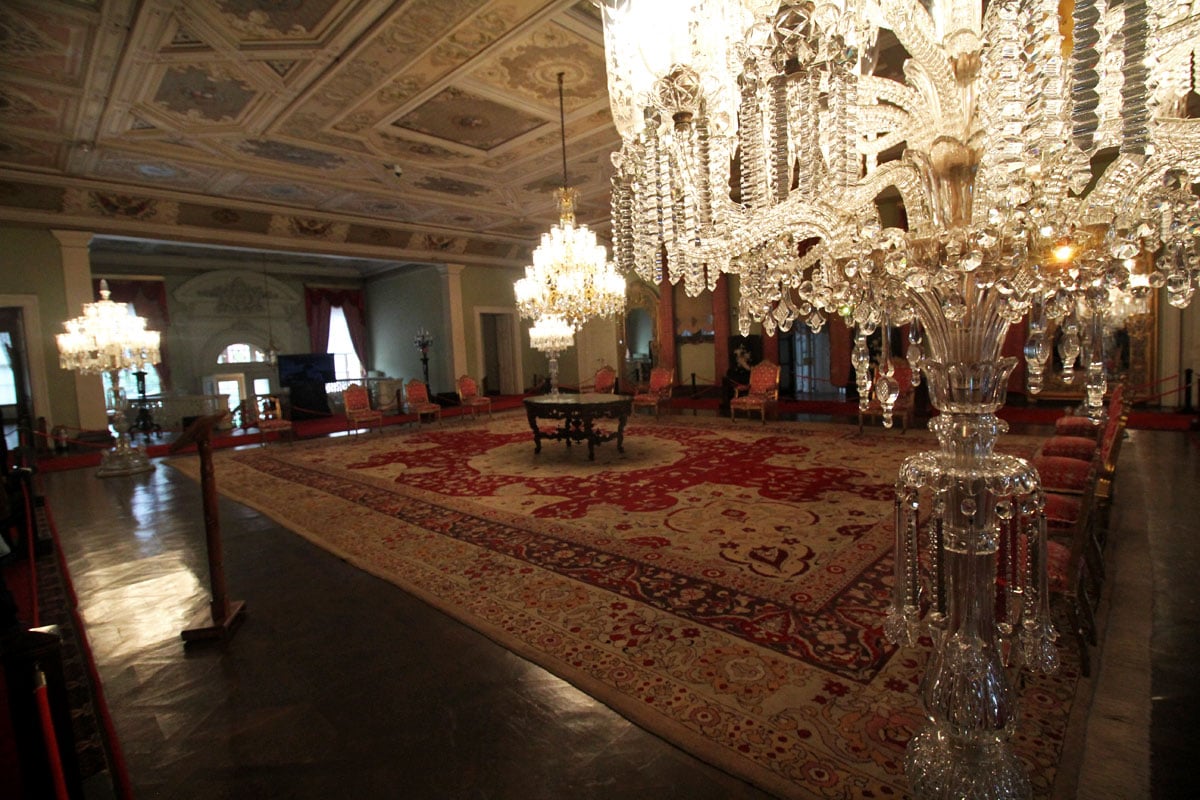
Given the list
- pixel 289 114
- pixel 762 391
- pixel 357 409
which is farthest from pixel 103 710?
pixel 762 391

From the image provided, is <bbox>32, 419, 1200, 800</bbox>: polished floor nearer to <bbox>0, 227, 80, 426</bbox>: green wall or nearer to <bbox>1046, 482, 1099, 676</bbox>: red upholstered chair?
<bbox>1046, 482, 1099, 676</bbox>: red upholstered chair

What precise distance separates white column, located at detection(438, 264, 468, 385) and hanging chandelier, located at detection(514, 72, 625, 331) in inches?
268

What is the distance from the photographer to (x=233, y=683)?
2.41 metres

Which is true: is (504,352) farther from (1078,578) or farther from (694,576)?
(1078,578)

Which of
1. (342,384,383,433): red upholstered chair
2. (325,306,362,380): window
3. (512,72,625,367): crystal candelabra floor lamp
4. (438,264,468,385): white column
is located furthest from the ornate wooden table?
(325,306,362,380): window

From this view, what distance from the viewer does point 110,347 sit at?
752 cm

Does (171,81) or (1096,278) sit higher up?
(171,81)

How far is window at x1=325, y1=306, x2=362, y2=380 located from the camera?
16.6m

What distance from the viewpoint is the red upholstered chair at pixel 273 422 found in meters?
9.21

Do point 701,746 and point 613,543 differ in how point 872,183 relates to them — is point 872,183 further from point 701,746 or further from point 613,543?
point 613,543

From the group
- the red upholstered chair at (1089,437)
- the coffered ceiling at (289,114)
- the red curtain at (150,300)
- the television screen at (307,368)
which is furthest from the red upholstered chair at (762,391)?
the red curtain at (150,300)

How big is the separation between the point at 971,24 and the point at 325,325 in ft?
56.8

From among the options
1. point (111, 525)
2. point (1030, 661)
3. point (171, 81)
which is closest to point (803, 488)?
point (1030, 661)

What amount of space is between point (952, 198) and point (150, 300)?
16515mm
